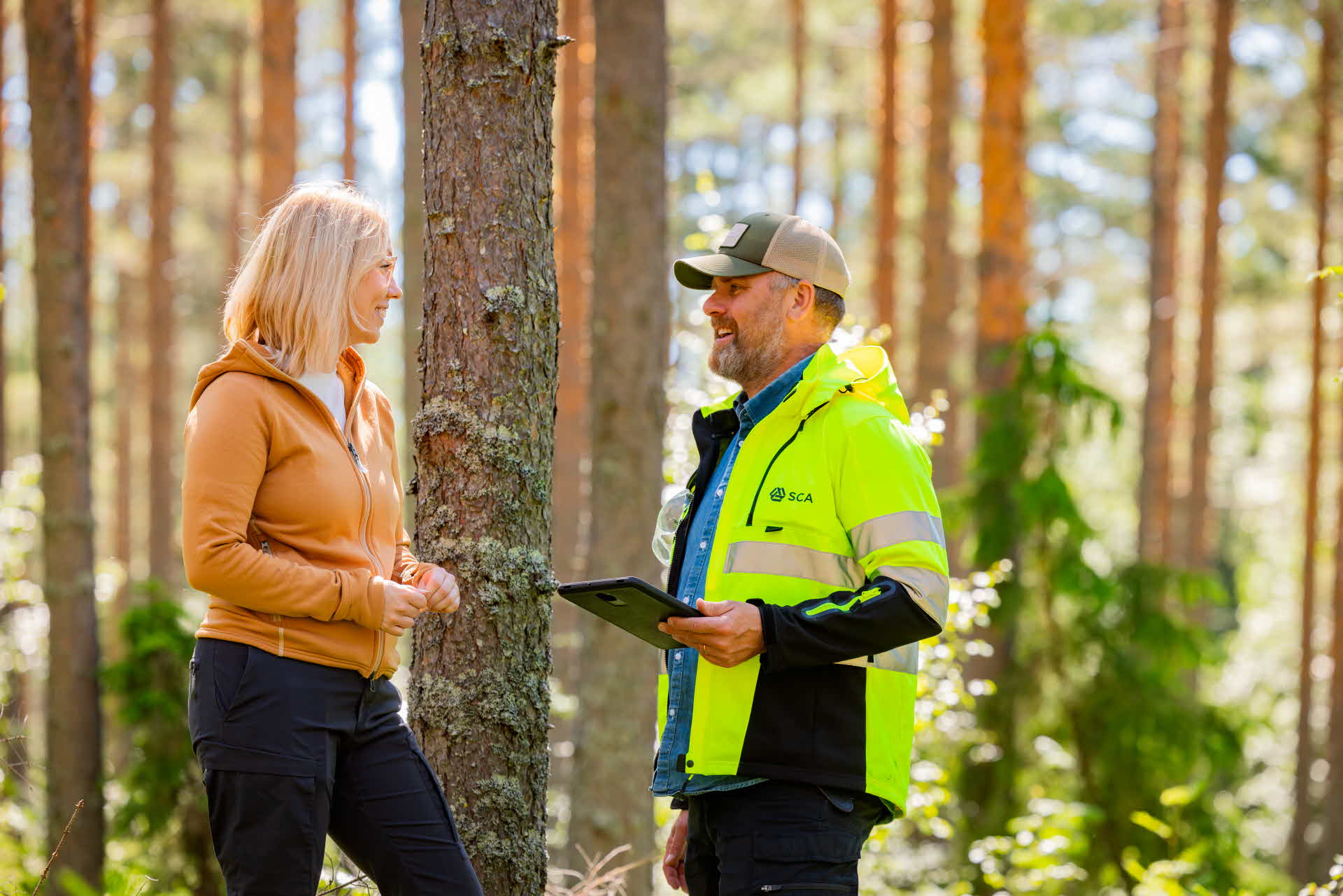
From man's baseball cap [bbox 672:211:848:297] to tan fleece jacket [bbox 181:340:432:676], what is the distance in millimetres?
1041

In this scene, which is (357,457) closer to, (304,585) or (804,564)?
(304,585)

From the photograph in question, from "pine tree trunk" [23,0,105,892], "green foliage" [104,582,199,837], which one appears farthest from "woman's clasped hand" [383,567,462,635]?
"pine tree trunk" [23,0,105,892]

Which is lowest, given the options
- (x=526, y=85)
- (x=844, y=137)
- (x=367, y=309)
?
(x=367, y=309)

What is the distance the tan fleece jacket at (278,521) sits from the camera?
2.37 metres

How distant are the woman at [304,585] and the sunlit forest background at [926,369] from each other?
0.59 m

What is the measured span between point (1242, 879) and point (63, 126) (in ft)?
29.8

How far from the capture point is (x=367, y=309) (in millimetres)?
A: 2684

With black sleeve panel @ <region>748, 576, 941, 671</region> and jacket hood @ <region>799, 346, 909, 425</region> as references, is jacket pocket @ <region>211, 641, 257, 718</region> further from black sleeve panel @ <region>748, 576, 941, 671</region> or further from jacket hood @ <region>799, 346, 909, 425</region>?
jacket hood @ <region>799, 346, 909, 425</region>

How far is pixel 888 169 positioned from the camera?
1518cm

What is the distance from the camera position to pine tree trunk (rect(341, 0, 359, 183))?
45.8 feet

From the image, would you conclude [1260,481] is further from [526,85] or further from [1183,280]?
[526,85]

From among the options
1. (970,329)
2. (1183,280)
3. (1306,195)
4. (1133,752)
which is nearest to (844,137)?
(970,329)

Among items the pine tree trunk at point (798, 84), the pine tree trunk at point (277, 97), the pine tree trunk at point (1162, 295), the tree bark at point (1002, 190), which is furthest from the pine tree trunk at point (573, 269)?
the pine tree trunk at point (1162, 295)

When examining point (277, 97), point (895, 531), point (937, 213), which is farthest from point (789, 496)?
point (937, 213)
